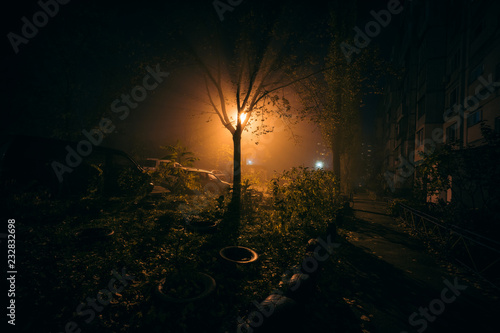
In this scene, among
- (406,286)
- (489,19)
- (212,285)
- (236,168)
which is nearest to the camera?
(212,285)

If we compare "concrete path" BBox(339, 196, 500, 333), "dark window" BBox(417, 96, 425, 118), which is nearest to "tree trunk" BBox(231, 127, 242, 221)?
"concrete path" BBox(339, 196, 500, 333)

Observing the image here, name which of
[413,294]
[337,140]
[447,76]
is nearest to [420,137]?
[447,76]

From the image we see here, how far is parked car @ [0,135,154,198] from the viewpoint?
5.92 m

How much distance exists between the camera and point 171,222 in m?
7.24

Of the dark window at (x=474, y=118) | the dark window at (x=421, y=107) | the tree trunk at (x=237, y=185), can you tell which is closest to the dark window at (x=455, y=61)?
the dark window at (x=421, y=107)

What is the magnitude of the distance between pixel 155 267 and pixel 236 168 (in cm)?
674

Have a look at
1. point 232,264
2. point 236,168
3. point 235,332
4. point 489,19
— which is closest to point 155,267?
point 232,264

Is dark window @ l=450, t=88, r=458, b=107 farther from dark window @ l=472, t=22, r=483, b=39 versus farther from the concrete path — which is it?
the concrete path

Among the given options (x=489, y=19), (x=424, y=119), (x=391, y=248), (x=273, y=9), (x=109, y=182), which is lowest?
(x=391, y=248)

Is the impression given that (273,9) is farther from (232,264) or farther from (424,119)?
(424,119)

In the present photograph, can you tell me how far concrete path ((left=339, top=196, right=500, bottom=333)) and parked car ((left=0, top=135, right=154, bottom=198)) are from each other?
8387 mm

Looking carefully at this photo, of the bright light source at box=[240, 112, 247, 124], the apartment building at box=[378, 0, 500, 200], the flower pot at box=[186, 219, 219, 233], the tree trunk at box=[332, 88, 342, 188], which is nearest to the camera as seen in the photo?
the flower pot at box=[186, 219, 219, 233]

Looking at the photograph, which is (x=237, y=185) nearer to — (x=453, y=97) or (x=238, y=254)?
(x=238, y=254)

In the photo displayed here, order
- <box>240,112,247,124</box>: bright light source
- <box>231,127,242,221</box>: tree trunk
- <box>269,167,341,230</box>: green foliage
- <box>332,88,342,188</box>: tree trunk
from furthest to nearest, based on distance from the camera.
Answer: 1. <box>332,88,342,188</box>: tree trunk
2. <box>240,112,247,124</box>: bright light source
3. <box>231,127,242,221</box>: tree trunk
4. <box>269,167,341,230</box>: green foliage
